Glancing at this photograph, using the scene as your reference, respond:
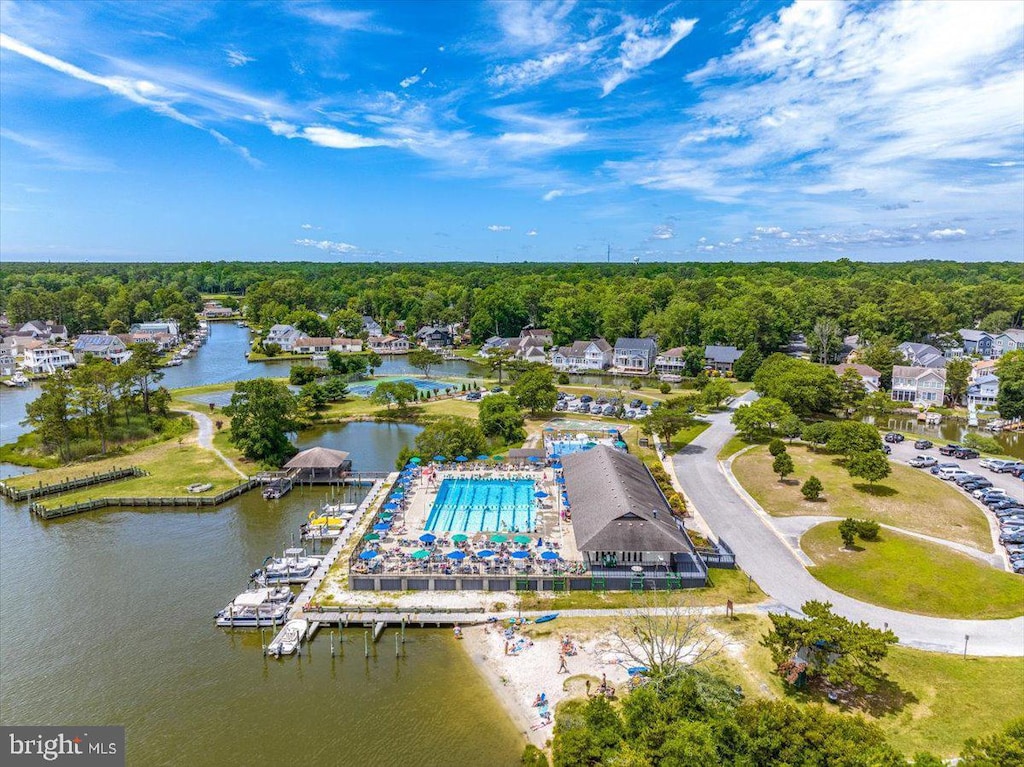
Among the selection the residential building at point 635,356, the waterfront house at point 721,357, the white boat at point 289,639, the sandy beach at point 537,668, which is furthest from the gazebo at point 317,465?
the waterfront house at point 721,357

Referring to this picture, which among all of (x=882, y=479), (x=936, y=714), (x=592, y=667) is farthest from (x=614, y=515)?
(x=882, y=479)

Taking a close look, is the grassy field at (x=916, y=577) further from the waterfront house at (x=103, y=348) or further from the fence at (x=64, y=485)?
the waterfront house at (x=103, y=348)

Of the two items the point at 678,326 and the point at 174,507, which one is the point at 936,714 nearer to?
the point at 174,507

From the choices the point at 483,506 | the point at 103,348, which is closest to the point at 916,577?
the point at 483,506

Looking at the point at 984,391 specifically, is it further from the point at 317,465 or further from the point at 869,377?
the point at 317,465

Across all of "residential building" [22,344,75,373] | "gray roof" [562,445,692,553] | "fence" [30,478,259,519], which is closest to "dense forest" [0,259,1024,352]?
"residential building" [22,344,75,373]

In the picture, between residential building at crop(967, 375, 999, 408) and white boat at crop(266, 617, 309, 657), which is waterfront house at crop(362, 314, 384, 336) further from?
white boat at crop(266, 617, 309, 657)
